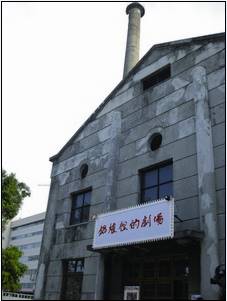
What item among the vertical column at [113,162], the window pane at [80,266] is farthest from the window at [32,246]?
the vertical column at [113,162]

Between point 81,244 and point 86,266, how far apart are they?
103 centimetres

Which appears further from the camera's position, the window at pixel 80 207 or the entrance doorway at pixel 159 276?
the window at pixel 80 207

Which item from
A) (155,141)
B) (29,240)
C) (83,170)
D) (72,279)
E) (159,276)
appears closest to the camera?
(159,276)

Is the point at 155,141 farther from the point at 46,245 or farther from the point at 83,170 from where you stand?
the point at 46,245

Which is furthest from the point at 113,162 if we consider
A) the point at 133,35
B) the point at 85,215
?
the point at 133,35

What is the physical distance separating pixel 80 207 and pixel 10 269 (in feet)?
50.6

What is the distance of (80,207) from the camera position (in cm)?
1631

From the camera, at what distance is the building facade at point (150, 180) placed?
1085 centimetres

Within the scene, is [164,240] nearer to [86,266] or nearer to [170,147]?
[170,147]

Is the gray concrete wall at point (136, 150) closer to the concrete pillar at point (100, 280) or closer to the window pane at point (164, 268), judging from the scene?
the concrete pillar at point (100, 280)

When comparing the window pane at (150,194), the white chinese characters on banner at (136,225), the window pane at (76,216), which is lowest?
the white chinese characters on banner at (136,225)

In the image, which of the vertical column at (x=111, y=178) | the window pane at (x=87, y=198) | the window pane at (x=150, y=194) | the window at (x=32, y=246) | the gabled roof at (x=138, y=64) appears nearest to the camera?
the vertical column at (x=111, y=178)

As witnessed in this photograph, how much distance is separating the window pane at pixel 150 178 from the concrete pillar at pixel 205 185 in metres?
2.40

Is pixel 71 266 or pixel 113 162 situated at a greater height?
pixel 113 162
